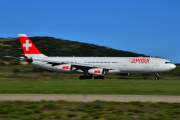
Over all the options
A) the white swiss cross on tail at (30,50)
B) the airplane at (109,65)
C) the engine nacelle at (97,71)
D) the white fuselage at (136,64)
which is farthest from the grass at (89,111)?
the white swiss cross on tail at (30,50)

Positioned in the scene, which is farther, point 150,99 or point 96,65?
point 96,65

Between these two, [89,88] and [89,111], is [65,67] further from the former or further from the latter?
[89,111]

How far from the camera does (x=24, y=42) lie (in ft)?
213

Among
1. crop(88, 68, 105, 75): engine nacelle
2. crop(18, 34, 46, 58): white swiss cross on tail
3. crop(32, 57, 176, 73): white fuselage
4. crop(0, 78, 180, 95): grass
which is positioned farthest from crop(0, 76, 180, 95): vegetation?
crop(18, 34, 46, 58): white swiss cross on tail

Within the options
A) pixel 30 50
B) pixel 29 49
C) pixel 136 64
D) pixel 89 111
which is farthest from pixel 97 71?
pixel 89 111

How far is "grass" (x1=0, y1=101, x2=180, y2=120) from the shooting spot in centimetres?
1396

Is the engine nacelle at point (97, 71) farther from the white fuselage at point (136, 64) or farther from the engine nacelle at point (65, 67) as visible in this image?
the engine nacelle at point (65, 67)

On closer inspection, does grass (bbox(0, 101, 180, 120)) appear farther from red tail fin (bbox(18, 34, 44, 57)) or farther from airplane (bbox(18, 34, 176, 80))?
red tail fin (bbox(18, 34, 44, 57))

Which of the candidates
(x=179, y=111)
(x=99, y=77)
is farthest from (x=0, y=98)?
(x=99, y=77)

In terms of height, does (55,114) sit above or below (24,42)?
below

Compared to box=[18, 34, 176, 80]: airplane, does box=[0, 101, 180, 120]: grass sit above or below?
below

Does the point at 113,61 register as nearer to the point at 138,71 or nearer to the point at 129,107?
the point at 138,71

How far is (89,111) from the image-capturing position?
→ 49.5 ft

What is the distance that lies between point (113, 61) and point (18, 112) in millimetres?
43473
